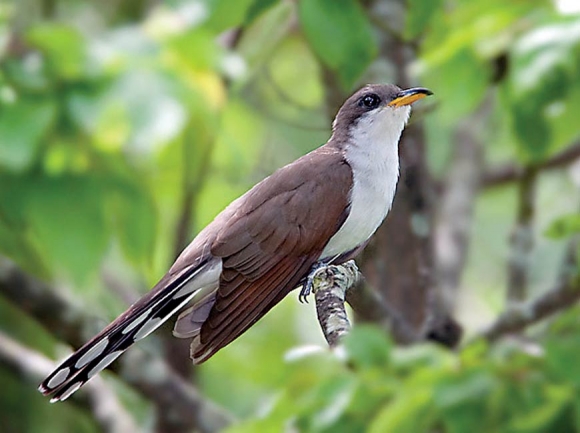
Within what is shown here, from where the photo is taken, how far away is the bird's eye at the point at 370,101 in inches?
222

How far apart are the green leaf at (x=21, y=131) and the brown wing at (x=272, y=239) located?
3.86 feet

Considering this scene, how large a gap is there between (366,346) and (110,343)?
0.96m

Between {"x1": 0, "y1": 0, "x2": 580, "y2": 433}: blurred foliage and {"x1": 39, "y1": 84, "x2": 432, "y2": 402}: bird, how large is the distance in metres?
0.33

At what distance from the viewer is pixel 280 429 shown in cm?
445

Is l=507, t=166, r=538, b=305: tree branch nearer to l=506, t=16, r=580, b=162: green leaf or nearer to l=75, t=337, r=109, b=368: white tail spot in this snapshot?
l=506, t=16, r=580, b=162: green leaf

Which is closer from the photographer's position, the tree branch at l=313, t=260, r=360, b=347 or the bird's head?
the tree branch at l=313, t=260, r=360, b=347

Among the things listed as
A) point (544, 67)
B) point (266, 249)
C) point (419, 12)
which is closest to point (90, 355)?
Answer: point (266, 249)

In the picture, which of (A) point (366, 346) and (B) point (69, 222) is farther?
(B) point (69, 222)

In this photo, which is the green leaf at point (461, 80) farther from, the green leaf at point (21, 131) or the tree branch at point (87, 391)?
the tree branch at point (87, 391)

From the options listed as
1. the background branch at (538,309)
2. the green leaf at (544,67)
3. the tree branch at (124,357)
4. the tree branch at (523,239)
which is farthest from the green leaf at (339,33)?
the tree branch at (523,239)

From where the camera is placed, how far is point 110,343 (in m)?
4.37

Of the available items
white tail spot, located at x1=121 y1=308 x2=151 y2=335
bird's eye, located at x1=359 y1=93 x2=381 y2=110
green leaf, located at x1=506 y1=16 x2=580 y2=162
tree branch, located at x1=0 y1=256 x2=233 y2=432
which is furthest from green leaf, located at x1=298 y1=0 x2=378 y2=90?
tree branch, located at x1=0 y1=256 x2=233 y2=432

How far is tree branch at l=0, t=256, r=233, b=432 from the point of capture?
614 cm

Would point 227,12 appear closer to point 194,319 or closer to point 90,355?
point 194,319
